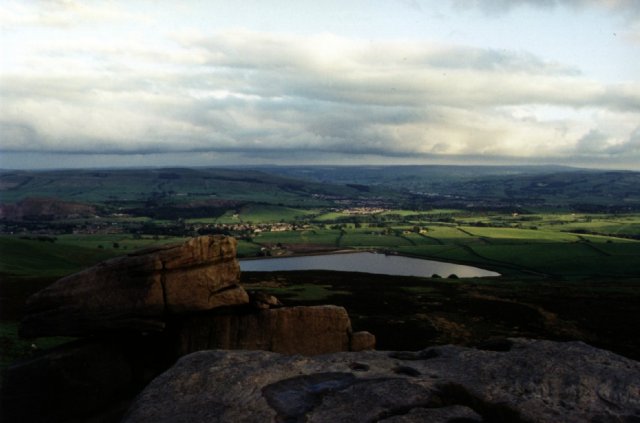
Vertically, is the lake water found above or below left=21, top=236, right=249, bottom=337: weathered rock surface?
below

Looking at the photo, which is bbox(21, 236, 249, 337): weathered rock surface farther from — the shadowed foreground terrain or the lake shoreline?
the lake shoreline

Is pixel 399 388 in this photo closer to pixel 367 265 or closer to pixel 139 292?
pixel 139 292

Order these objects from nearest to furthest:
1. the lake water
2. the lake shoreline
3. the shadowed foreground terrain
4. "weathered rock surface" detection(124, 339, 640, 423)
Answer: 1. "weathered rock surface" detection(124, 339, 640, 423)
2. the shadowed foreground terrain
3. the lake shoreline
4. the lake water

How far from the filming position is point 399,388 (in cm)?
2203

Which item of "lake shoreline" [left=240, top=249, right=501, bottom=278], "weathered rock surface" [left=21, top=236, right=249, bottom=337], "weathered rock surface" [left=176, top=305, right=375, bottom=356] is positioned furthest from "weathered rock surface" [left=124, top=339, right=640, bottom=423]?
"lake shoreline" [left=240, top=249, right=501, bottom=278]

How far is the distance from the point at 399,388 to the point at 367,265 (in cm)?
14985

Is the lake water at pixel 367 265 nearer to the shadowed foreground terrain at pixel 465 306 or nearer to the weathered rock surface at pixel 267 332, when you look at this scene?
the shadowed foreground terrain at pixel 465 306

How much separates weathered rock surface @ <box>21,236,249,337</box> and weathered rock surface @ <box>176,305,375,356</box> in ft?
4.34

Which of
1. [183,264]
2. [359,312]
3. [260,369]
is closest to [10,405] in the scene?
[183,264]

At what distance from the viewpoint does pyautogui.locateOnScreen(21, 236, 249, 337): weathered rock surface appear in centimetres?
3456

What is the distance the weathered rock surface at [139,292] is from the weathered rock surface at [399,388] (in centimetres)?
988

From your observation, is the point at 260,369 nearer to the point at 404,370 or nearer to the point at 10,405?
the point at 404,370

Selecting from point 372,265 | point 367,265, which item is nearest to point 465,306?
point 372,265

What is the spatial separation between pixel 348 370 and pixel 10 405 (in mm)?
20716
